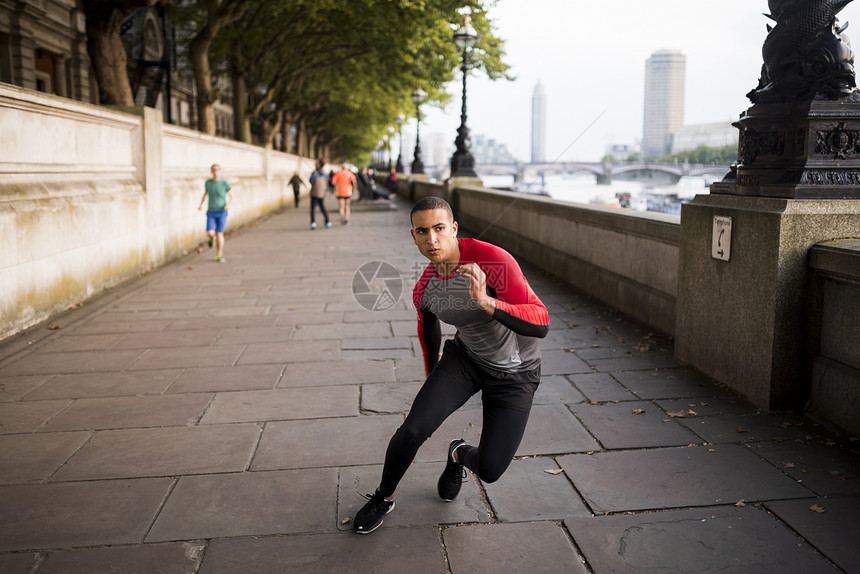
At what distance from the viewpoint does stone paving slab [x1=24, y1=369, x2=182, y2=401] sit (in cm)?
535

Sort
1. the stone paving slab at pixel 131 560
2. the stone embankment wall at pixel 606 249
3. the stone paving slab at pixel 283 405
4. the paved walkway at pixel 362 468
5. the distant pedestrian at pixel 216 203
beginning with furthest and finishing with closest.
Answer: the distant pedestrian at pixel 216 203 < the stone embankment wall at pixel 606 249 < the stone paving slab at pixel 283 405 < the paved walkway at pixel 362 468 < the stone paving slab at pixel 131 560

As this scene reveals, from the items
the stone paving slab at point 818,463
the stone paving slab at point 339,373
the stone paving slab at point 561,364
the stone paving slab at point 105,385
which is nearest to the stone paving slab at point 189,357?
the stone paving slab at point 105,385

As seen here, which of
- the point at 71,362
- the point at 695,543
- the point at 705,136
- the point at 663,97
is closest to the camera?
the point at 695,543

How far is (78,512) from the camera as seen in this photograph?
348 centimetres

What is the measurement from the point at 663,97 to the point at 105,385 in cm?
531

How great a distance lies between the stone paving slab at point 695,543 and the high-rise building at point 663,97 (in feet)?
12.5

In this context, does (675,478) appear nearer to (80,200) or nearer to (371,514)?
(371,514)

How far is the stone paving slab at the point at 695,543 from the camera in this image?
9.75 feet

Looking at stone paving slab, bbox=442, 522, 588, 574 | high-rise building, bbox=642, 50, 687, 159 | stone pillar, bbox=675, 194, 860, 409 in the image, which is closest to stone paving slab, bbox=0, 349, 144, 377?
stone paving slab, bbox=442, 522, 588, 574

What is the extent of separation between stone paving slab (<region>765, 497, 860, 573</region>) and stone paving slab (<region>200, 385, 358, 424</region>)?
2.63 meters

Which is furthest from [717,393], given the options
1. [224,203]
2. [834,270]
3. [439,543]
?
[224,203]

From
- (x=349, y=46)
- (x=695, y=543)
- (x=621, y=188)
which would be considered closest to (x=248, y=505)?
(x=695, y=543)

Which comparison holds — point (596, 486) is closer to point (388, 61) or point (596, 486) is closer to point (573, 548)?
point (573, 548)

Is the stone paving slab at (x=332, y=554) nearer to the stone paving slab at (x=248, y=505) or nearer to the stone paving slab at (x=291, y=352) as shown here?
the stone paving slab at (x=248, y=505)
